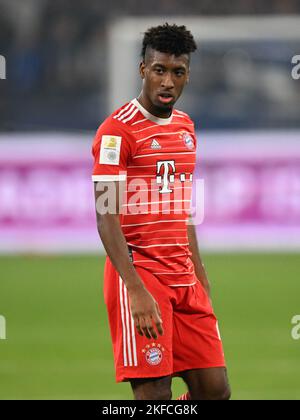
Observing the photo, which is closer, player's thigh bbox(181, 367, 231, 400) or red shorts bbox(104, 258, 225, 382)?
red shorts bbox(104, 258, 225, 382)

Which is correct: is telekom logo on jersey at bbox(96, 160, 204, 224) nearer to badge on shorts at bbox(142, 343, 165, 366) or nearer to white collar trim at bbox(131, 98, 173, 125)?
white collar trim at bbox(131, 98, 173, 125)

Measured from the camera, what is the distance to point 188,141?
607cm

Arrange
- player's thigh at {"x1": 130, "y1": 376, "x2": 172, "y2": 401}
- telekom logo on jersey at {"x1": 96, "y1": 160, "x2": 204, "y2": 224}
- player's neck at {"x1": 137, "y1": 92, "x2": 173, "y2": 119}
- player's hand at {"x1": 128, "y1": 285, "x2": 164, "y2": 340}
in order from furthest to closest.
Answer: player's neck at {"x1": 137, "y1": 92, "x2": 173, "y2": 119}
telekom logo on jersey at {"x1": 96, "y1": 160, "x2": 204, "y2": 224}
player's thigh at {"x1": 130, "y1": 376, "x2": 172, "y2": 401}
player's hand at {"x1": 128, "y1": 285, "x2": 164, "y2": 340}

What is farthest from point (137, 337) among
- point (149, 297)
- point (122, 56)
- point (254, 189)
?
point (122, 56)

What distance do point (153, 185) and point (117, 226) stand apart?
34 cm

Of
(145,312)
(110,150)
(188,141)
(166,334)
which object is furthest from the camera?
(188,141)

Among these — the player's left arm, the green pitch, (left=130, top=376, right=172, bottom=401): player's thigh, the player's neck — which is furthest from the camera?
the green pitch

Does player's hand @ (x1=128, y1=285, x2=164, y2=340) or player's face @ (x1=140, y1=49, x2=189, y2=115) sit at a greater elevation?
player's face @ (x1=140, y1=49, x2=189, y2=115)

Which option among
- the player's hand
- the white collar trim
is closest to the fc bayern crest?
the white collar trim

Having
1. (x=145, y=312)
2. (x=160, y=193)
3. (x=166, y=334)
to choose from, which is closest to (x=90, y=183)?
(x=160, y=193)

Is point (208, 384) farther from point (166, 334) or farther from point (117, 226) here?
point (117, 226)

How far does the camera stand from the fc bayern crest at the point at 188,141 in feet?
19.8

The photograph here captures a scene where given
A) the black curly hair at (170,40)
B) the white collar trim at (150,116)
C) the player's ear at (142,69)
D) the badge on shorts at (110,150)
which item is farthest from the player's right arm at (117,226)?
the black curly hair at (170,40)

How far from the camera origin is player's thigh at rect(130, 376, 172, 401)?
574 cm
